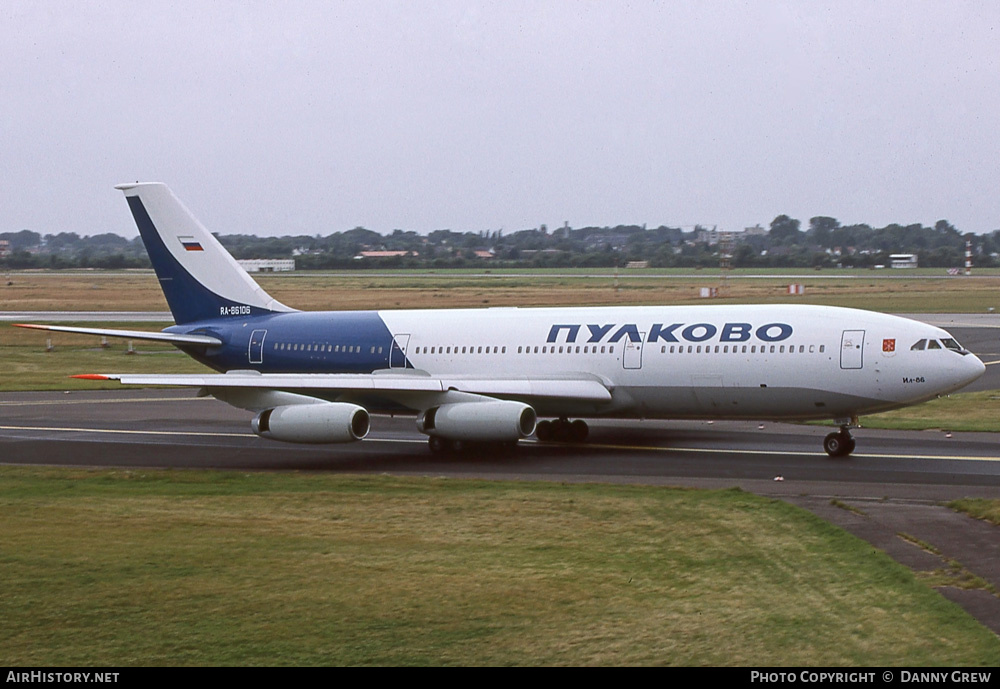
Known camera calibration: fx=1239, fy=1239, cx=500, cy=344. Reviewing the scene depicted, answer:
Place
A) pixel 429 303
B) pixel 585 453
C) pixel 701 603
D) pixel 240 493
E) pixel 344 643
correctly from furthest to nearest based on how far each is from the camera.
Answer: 1. pixel 429 303
2. pixel 585 453
3. pixel 240 493
4. pixel 701 603
5. pixel 344 643

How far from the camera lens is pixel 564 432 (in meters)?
35.0

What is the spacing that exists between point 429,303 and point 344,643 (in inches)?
3249

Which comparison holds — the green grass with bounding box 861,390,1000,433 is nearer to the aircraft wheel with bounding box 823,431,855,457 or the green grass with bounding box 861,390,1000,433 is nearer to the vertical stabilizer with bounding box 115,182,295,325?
the aircraft wheel with bounding box 823,431,855,457

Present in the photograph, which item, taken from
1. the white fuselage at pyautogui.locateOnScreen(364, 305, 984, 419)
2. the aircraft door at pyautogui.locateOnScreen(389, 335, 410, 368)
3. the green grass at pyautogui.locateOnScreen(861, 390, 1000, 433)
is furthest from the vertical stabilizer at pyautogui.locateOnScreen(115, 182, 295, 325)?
the green grass at pyautogui.locateOnScreen(861, 390, 1000, 433)

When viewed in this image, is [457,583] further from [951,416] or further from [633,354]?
[951,416]

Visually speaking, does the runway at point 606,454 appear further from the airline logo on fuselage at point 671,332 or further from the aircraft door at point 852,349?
the airline logo on fuselage at point 671,332

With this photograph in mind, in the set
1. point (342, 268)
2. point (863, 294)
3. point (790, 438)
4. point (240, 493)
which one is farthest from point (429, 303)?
point (342, 268)

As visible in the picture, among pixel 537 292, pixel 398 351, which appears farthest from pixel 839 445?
pixel 537 292

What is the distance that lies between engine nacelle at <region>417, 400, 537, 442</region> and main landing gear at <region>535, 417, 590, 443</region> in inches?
159

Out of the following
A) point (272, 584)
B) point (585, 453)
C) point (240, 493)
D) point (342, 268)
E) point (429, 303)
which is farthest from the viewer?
point (342, 268)

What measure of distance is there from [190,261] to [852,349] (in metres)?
20.6

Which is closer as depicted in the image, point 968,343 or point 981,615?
point 981,615
